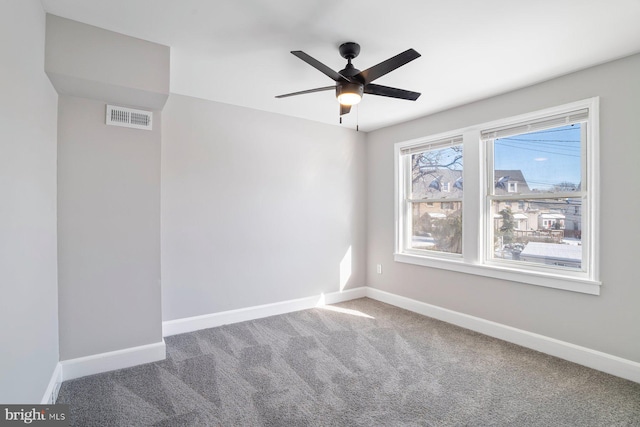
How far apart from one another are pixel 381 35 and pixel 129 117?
2.16 meters

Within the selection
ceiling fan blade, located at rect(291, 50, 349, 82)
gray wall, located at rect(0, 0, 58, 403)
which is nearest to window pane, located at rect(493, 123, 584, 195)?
ceiling fan blade, located at rect(291, 50, 349, 82)

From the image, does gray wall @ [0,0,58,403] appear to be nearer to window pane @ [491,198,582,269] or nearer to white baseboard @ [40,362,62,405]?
white baseboard @ [40,362,62,405]

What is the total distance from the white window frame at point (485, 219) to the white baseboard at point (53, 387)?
374cm

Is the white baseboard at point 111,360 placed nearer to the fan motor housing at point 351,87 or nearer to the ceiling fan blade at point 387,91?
the fan motor housing at point 351,87

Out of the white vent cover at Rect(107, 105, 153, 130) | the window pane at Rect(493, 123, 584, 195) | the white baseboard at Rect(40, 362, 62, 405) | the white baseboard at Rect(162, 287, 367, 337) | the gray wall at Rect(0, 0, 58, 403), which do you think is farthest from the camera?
the white baseboard at Rect(162, 287, 367, 337)

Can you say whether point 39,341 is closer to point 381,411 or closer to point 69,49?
point 69,49

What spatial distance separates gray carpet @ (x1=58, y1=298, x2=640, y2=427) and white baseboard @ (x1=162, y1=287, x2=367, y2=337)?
16cm

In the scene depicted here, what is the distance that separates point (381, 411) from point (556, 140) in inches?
113

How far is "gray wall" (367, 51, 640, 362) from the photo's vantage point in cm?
253

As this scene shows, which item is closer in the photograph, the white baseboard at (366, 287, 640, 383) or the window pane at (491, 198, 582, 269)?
the white baseboard at (366, 287, 640, 383)

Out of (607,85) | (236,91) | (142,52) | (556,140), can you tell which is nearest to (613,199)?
(556,140)

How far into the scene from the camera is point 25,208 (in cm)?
170

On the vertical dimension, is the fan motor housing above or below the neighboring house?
above

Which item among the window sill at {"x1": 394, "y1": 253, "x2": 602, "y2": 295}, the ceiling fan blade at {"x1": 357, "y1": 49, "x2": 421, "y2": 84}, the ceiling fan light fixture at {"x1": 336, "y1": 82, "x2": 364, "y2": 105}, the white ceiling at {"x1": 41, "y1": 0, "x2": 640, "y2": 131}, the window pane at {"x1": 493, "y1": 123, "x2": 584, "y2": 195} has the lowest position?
the window sill at {"x1": 394, "y1": 253, "x2": 602, "y2": 295}
